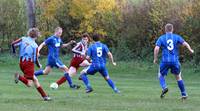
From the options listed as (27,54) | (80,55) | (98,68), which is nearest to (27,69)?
(27,54)

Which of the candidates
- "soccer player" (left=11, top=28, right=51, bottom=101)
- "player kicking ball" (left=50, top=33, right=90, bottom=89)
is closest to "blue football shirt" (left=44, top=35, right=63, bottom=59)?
"player kicking ball" (left=50, top=33, right=90, bottom=89)

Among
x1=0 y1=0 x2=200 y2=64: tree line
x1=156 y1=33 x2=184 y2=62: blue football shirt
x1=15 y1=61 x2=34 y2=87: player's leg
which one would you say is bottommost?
x1=0 y1=0 x2=200 y2=64: tree line

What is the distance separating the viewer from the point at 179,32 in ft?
136

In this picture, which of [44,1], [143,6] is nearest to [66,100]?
[143,6]

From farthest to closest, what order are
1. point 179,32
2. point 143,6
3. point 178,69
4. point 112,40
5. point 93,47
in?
1. point 112,40
2. point 143,6
3. point 179,32
4. point 93,47
5. point 178,69

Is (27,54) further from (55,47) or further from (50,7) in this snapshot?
(50,7)

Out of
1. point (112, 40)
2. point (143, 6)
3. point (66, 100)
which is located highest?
point (66, 100)

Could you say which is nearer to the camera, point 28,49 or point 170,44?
point 28,49

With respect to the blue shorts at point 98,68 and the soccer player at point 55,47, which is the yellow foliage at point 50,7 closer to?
the soccer player at point 55,47

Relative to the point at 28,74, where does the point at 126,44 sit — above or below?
below

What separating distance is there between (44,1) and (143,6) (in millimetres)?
9546

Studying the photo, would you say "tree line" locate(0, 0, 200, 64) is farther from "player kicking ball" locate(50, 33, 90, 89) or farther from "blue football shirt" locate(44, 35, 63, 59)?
"blue football shirt" locate(44, 35, 63, 59)

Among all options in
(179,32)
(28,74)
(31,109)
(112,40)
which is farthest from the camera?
(112,40)

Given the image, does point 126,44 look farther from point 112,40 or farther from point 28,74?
point 28,74
